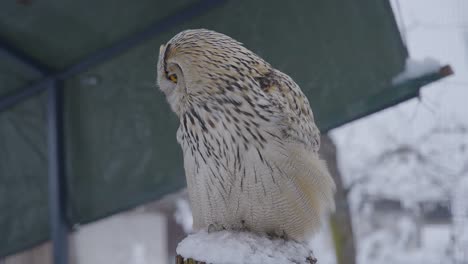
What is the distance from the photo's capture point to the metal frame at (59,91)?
3.25 metres

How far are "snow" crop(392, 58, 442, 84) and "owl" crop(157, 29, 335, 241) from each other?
0.99 metres

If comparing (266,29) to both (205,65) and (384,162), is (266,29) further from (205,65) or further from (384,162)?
(205,65)

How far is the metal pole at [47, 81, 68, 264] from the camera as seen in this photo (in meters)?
3.43

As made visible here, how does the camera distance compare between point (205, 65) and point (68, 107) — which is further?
point (68, 107)

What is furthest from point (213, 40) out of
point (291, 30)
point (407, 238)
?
point (407, 238)

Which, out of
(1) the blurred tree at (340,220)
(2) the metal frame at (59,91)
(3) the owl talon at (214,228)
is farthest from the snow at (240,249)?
(2) the metal frame at (59,91)

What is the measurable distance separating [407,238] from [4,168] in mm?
3174

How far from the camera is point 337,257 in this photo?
3.39 metres

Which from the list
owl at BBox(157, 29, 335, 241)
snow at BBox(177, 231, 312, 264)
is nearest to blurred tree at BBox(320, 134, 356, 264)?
owl at BBox(157, 29, 335, 241)

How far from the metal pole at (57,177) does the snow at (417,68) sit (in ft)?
7.78

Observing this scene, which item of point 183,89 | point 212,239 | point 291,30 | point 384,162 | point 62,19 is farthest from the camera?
point 384,162

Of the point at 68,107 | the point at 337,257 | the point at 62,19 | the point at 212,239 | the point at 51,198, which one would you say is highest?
the point at 62,19

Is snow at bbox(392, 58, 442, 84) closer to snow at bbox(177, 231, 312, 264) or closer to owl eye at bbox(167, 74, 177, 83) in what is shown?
snow at bbox(177, 231, 312, 264)

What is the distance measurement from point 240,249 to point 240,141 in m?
0.32
